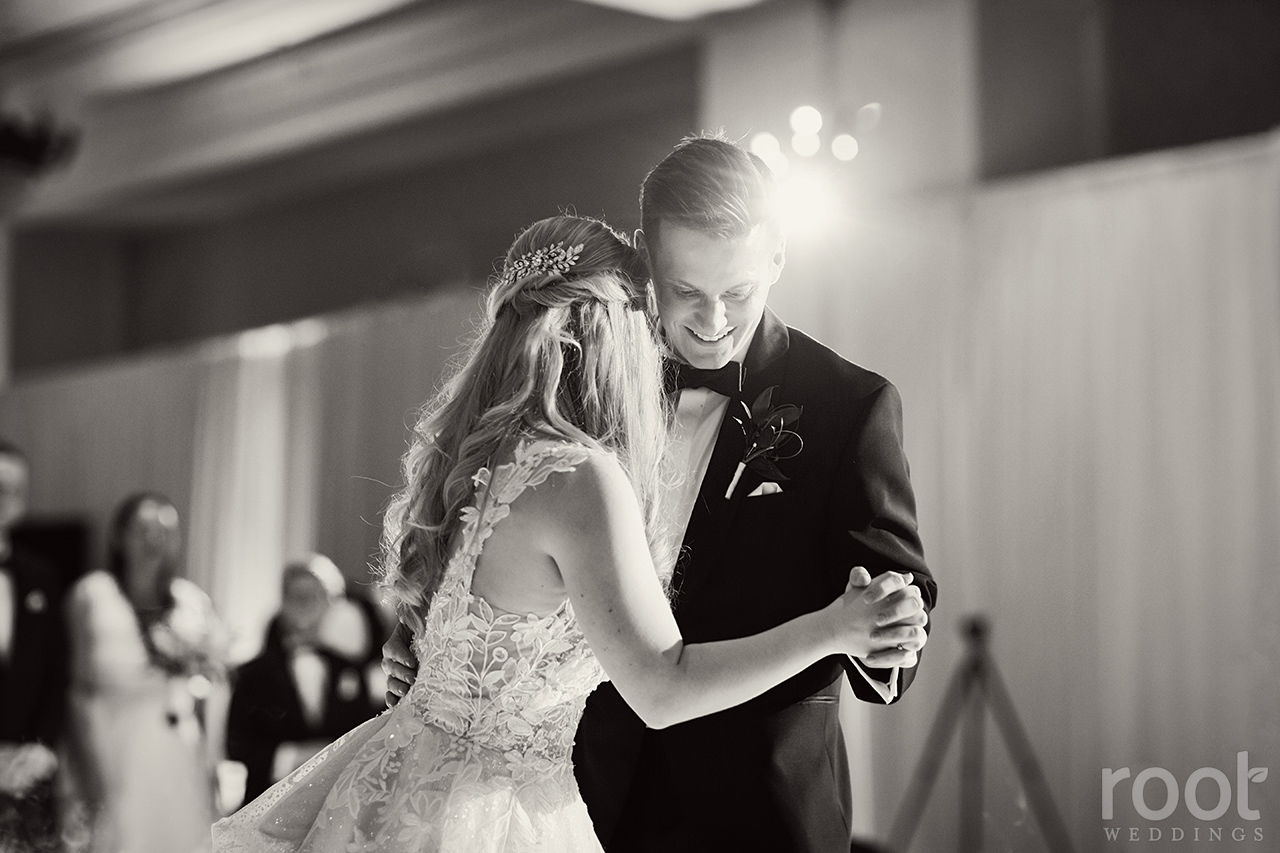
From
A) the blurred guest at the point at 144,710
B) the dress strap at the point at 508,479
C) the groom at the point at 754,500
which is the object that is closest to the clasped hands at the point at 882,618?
the groom at the point at 754,500

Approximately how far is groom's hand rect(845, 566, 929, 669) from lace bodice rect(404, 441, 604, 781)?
0.43m

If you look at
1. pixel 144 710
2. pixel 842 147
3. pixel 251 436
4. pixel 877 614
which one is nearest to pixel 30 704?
pixel 144 710

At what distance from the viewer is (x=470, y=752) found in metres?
2.06

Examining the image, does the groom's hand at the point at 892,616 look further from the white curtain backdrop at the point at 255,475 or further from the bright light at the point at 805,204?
the white curtain backdrop at the point at 255,475

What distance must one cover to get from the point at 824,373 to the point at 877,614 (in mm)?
446

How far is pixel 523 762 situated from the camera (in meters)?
2.08

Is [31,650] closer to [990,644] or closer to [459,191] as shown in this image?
[459,191]

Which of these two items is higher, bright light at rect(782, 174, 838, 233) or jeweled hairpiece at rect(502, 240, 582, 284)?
bright light at rect(782, 174, 838, 233)

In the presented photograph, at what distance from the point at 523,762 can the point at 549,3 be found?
5.42m

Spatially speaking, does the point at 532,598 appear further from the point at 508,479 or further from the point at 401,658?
the point at 401,658

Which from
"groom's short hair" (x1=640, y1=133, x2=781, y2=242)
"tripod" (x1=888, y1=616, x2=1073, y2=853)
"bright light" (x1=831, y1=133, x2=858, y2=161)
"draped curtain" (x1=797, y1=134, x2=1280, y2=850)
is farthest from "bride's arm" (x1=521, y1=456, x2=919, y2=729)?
"draped curtain" (x1=797, y1=134, x2=1280, y2=850)

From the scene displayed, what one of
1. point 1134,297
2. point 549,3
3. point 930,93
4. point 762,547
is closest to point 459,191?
point 549,3

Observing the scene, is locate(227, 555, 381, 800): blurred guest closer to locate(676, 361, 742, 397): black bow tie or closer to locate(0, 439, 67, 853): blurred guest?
locate(0, 439, 67, 853): blurred guest

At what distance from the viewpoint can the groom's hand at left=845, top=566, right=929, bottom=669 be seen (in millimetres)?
1844
